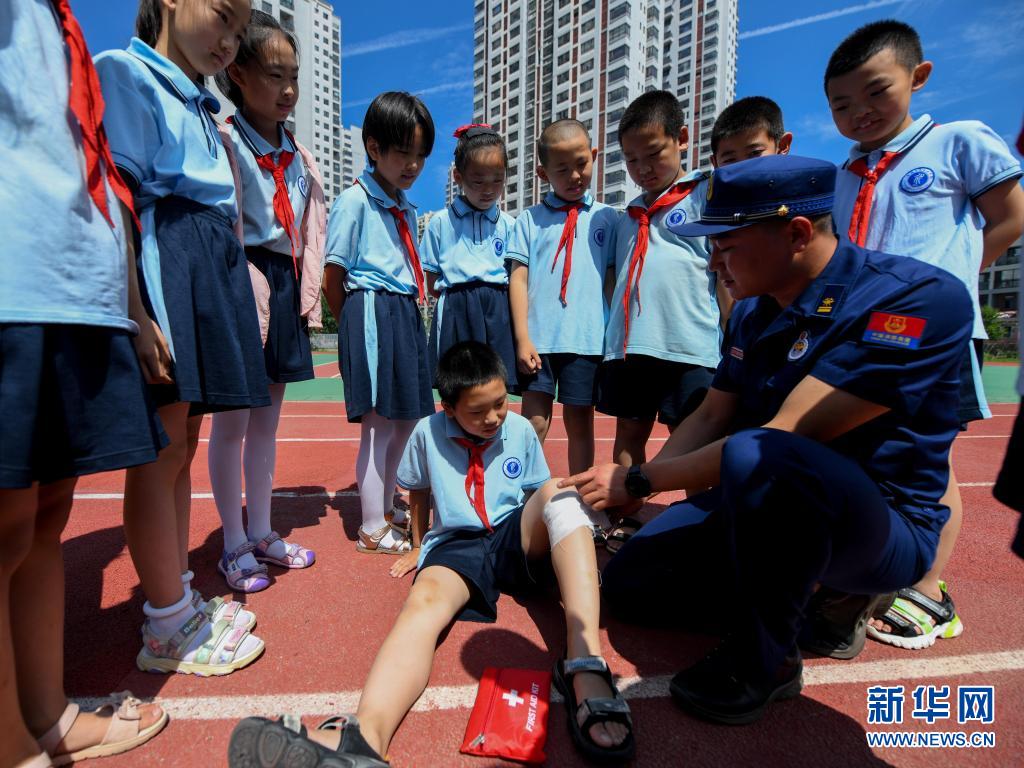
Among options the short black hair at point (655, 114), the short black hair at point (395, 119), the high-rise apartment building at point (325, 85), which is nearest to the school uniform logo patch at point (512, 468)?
the short black hair at point (395, 119)

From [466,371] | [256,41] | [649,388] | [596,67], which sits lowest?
[649,388]

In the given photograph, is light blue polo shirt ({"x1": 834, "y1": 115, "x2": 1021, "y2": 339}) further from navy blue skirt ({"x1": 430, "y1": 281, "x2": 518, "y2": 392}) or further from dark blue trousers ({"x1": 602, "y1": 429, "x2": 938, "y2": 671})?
navy blue skirt ({"x1": 430, "y1": 281, "x2": 518, "y2": 392})

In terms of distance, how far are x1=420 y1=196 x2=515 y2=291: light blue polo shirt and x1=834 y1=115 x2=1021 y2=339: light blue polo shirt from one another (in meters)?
1.82

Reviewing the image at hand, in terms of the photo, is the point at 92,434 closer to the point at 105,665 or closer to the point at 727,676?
the point at 105,665

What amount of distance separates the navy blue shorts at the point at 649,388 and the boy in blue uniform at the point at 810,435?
2.62ft

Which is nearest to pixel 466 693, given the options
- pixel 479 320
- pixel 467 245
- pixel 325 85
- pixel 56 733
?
pixel 56 733

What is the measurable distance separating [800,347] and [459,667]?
1492 mm

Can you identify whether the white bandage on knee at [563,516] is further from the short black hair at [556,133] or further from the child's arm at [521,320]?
the short black hair at [556,133]

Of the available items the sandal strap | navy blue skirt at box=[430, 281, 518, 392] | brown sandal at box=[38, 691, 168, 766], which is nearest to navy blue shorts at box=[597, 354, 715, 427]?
navy blue skirt at box=[430, 281, 518, 392]

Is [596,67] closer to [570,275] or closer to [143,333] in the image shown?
[570,275]

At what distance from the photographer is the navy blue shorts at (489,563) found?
201 cm

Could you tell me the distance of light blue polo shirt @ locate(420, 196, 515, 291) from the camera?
3.04 m

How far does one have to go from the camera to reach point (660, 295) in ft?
8.82

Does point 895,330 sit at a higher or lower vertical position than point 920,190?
lower
